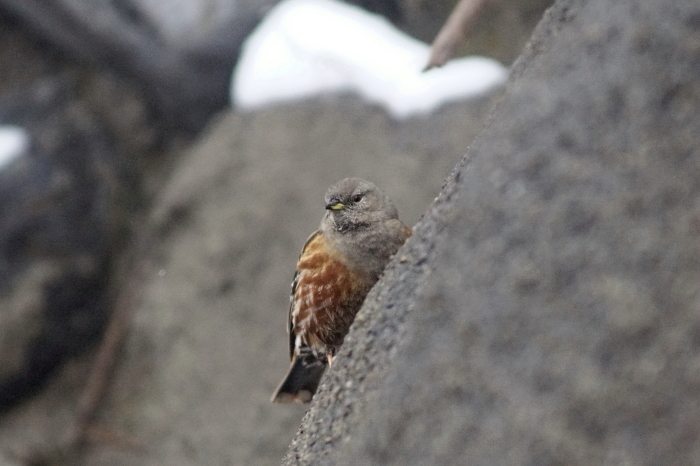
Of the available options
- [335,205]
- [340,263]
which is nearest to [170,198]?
[335,205]

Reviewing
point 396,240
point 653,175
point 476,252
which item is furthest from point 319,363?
point 653,175

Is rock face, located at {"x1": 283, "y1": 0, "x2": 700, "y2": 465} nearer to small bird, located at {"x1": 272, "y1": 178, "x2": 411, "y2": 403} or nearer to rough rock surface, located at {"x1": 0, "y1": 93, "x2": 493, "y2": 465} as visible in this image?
small bird, located at {"x1": 272, "y1": 178, "x2": 411, "y2": 403}

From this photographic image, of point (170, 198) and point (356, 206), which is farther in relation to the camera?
point (170, 198)

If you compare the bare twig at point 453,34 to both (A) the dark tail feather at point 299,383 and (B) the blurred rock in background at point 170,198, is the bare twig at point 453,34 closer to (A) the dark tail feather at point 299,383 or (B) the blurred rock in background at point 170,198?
(A) the dark tail feather at point 299,383

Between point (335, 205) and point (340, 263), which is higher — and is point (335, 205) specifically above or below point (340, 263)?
above

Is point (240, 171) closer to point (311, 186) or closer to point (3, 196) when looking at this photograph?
point (311, 186)

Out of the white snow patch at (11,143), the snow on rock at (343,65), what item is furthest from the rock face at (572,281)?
the white snow patch at (11,143)

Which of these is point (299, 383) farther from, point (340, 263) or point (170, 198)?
point (170, 198)
